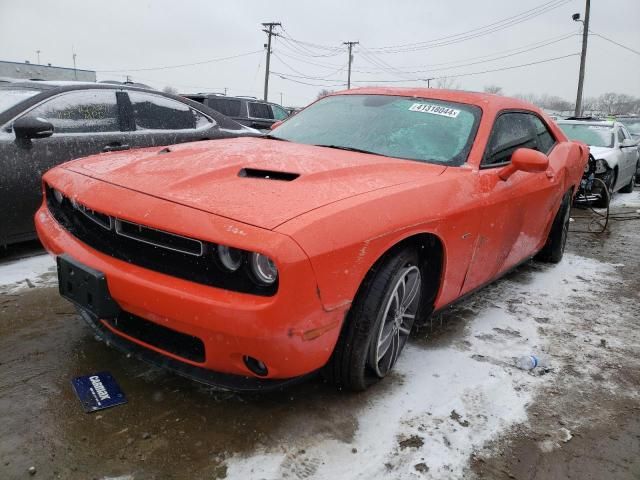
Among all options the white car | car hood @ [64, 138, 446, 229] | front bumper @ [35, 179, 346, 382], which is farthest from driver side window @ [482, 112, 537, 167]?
the white car

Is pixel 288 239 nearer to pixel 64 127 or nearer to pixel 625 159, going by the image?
pixel 64 127

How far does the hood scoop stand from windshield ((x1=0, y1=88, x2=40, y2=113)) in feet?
8.42

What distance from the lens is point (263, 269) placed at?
68.4 inches

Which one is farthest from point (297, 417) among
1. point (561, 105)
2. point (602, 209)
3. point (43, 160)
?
point (561, 105)

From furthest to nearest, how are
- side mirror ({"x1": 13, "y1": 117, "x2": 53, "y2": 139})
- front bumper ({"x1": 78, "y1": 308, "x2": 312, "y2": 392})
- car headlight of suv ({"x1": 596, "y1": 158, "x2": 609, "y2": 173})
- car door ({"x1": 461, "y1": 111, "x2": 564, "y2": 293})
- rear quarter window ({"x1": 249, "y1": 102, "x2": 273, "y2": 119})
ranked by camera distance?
rear quarter window ({"x1": 249, "y1": 102, "x2": 273, "y2": 119}) → car headlight of suv ({"x1": 596, "y1": 158, "x2": 609, "y2": 173}) → side mirror ({"x1": 13, "y1": 117, "x2": 53, "y2": 139}) → car door ({"x1": 461, "y1": 111, "x2": 564, "y2": 293}) → front bumper ({"x1": 78, "y1": 308, "x2": 312, "y2": 392})

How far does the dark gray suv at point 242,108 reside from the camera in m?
12.1

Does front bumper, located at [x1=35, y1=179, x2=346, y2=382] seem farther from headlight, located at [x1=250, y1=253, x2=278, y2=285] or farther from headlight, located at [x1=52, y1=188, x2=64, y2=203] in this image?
headlight, located at [x1=52, y1=188, x2=64, y2=203]

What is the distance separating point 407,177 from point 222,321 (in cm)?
115

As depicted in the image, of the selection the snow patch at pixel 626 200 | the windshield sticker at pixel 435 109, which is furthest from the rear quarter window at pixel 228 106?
the windshield sticker at pixel 435 109

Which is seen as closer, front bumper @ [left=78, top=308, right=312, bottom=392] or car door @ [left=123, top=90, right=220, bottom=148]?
front bumper @ [left=78, top=308, right=312, bottom=392]

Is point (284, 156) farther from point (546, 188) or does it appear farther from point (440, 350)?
point (546, 188)

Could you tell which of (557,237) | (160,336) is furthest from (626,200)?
(160,336)

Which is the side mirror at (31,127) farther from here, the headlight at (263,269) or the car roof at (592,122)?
the car roof at (592,122)

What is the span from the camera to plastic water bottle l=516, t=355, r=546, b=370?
2650 mm
